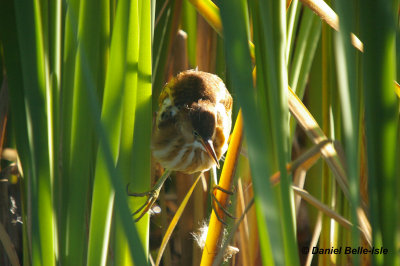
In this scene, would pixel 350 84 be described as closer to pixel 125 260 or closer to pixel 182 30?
pixel 125 260

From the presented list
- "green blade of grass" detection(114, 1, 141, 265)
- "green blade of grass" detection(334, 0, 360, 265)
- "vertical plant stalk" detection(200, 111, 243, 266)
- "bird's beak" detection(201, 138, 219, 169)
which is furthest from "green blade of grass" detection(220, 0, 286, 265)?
"bird's beak" detection(201, 138, 219, 169)

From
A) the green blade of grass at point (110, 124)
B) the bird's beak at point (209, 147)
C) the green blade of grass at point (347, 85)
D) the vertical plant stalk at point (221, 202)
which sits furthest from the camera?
the bird's beak at point (209, 147)

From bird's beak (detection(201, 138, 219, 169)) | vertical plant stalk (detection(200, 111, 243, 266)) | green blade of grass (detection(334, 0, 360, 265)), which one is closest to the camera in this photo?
green blade of grass (detection(334, 0, 360, 265))

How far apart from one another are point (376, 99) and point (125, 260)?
506 millimetres

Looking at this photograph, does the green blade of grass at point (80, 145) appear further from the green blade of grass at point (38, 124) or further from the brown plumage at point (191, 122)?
the brown plumage at point (191, 122)

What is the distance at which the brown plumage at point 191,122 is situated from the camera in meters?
1.31

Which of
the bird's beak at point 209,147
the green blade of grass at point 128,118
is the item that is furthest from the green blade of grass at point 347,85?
the bird's beak at point 209,147

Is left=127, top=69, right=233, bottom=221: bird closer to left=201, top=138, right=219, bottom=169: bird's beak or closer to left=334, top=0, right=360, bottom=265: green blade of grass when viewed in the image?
left=201, top=138, right=219, bottom=169: bird's beak

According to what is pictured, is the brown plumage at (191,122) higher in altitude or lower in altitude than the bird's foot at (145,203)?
higher

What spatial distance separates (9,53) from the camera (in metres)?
0.96

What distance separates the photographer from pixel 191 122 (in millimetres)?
1340

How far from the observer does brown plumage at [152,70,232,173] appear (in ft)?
4.31

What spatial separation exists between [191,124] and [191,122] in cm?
1

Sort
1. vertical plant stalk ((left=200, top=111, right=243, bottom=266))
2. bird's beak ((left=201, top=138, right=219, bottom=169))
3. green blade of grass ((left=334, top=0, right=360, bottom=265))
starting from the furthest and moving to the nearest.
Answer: bird's beak ((left=201, top=138, right=219, bottom=169)) < vertical plant stalk ((left=200, top=111, right=243, bottom=266)) < green blade of grass ((left=334, top=0, right=360, bottom=265))
